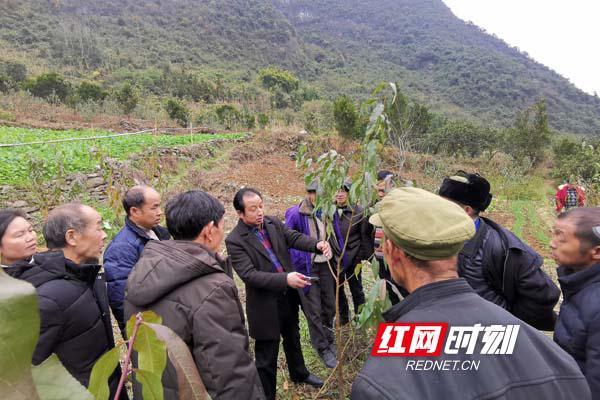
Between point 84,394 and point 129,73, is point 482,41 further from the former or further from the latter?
point 84,394

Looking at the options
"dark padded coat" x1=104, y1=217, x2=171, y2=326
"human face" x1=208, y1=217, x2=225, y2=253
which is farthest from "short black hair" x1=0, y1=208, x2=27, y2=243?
"human face" x1=208, y1=217, x2=225, y2=253

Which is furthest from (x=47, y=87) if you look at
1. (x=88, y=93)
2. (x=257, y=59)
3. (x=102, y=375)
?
(x=257, y=59)

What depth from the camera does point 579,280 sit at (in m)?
1.54

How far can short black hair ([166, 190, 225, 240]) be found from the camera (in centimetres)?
165

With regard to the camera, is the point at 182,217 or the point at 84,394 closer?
the point at 84,394

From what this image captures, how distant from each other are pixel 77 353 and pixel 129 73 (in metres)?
37.7

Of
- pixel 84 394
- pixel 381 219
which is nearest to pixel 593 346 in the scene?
pixel 381 219

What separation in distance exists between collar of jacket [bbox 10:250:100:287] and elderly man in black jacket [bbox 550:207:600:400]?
209cm

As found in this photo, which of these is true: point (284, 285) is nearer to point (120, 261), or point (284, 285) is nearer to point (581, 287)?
point (120, 261)

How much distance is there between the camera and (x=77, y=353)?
1.56m

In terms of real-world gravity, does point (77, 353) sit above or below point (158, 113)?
above

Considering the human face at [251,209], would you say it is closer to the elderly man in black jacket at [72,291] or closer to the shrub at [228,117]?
the elderly man in black jacket at [72,291]

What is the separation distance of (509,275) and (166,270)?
5.32 feet

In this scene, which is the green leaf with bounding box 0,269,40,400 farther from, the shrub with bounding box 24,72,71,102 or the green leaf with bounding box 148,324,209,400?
the shrub with bounding box 24,72,71,102
